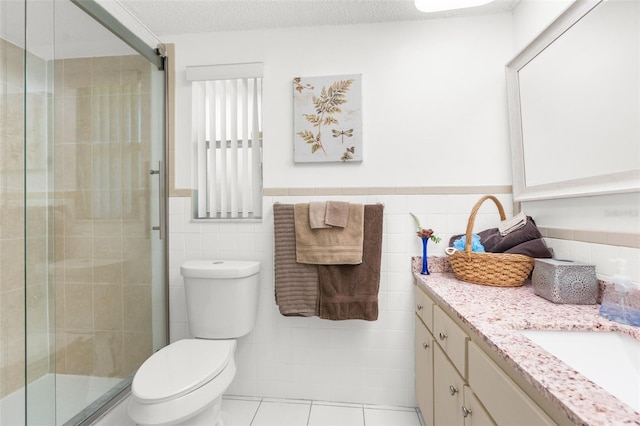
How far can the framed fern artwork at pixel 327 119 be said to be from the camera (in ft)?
5.58

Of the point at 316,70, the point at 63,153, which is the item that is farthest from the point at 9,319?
the point at 316,70

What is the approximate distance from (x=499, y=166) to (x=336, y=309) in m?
1.19

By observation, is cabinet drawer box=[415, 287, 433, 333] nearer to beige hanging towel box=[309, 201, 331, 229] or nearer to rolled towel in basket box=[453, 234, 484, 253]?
rolled towel in basket box=[453, 234, 484, 253]

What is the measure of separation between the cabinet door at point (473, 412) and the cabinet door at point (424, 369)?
39 cm

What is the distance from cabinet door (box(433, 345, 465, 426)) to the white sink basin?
0.95 feet

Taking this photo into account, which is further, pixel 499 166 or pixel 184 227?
pixel 184 227

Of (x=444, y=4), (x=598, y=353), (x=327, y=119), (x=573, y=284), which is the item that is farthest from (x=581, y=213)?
(x=327, y=119)

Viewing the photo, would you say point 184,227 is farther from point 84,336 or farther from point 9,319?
point 9,319

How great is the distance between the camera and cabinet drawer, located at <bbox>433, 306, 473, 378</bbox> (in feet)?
3.12

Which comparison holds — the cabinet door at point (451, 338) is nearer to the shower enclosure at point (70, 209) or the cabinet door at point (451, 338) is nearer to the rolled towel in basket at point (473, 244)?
the rolled towel in basket at point (473, 244)

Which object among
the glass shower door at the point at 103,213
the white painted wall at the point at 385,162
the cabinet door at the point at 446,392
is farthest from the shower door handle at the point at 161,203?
the cabinet door at the point at 446,392

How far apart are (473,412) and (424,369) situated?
0.58 m

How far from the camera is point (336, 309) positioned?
1573 millimetres

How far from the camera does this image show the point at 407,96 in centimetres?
170
